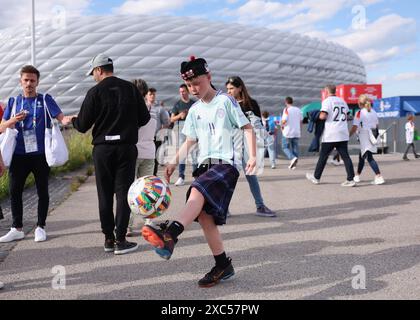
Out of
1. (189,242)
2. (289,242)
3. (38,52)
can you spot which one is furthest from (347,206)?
(38,52)

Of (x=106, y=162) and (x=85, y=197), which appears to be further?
(x=85, y=197)

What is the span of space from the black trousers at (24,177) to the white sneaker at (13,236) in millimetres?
86

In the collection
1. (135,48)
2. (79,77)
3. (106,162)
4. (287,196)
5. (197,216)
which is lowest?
(287,196)

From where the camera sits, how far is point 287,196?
307 inches

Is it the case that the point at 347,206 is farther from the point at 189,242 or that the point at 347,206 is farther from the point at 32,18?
the point at 32,18

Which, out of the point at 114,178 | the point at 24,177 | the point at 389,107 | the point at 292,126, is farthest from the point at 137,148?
the point at 389,107

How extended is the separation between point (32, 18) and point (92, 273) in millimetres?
18270

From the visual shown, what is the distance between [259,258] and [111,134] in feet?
5.89

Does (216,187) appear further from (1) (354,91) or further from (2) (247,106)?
(1) (354,91)

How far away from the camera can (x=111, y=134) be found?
4355 mm

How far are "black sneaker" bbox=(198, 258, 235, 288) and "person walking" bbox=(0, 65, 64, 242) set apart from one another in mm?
2368

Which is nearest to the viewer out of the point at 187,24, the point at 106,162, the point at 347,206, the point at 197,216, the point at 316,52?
the point at 197,216

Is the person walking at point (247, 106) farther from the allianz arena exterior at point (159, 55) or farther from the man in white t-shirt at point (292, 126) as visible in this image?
the allianz arena exterior at point (159, 55)

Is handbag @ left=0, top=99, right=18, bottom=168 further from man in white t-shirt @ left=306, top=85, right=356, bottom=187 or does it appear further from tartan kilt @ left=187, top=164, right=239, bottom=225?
man in white t-shirt @ left=306, top=85, right=356, bottom=187
